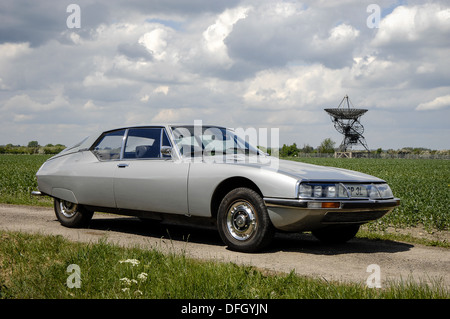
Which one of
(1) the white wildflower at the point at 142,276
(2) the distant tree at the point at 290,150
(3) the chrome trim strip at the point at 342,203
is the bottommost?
(1) the white wildflower at the point at 142,276

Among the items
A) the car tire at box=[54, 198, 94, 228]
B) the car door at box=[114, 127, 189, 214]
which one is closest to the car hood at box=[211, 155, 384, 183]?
the car door at box=[114, 127, 189, 214]

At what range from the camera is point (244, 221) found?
6117mm

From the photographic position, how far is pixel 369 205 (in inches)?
243

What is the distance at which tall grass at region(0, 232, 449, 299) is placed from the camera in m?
4.21

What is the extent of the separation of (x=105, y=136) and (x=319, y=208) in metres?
4.11

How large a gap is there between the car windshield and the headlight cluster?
1546mm

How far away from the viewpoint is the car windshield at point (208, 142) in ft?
22.6

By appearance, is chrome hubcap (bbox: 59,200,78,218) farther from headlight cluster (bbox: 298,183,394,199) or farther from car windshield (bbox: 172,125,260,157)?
headlight cluster (bbox: 298,183,394,199)

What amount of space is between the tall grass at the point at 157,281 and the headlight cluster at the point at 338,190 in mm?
1196

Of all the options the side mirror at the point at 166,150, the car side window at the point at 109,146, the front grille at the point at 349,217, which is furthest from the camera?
the car side window at the point at 109,146

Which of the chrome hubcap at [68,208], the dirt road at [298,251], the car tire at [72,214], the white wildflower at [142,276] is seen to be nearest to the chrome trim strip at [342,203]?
the dirt road at [298,251]

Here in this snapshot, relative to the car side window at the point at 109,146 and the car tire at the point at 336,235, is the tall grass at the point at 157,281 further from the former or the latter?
the car side window at the point at 109,146

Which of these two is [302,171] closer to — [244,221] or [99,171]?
[244,221]

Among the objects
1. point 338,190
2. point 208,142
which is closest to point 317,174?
point 338,190
